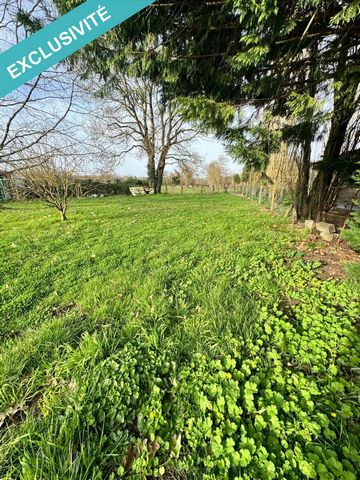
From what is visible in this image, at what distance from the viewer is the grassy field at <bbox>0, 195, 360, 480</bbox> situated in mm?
1070

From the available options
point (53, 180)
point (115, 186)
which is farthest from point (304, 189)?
point (115, 186)

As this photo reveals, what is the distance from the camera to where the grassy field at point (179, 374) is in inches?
42.1

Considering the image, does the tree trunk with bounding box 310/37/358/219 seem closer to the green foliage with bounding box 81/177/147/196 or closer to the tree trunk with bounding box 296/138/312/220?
the tree trunk with bounding box 296/138/312/220

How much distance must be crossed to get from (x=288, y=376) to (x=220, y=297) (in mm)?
1019

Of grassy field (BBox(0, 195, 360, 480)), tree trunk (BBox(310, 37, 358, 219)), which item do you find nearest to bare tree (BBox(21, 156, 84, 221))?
grassy field (BBox(0, 195, 360, 480))

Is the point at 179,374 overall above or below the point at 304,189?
below

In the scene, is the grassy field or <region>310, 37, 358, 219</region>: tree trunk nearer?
the grassy field

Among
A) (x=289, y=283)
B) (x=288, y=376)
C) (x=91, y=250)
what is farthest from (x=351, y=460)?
(x=91, y=250)

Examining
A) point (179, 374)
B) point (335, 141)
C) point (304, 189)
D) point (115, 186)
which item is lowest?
point (179, 374)

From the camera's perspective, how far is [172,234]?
5.16 m

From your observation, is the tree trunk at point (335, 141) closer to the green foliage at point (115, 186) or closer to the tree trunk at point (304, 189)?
the tree trunk at point (304, 189)

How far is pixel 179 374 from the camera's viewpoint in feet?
4.99

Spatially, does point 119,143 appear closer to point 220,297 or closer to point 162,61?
point 162,61

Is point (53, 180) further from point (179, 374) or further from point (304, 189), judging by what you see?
point (304, 189)
